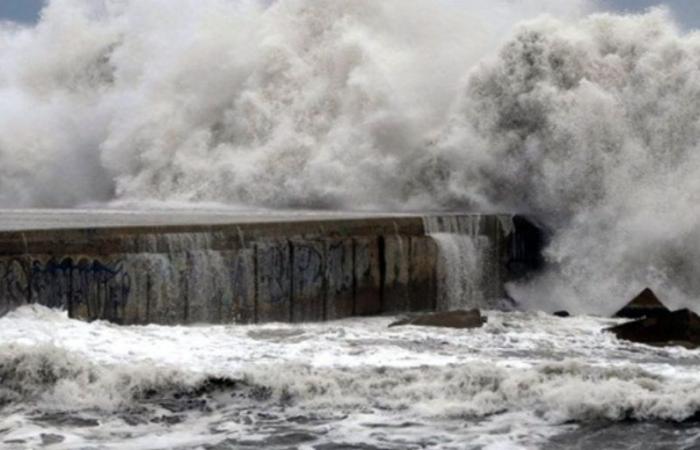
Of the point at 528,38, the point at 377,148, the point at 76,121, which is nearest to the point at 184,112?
the point at 76,121

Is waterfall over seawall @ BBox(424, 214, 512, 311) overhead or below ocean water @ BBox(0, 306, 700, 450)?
overhead

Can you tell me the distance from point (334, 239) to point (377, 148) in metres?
6.49

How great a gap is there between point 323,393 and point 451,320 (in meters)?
3.63

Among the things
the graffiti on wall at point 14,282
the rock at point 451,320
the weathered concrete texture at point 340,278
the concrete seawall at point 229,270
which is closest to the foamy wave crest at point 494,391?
the rock at point 451,320

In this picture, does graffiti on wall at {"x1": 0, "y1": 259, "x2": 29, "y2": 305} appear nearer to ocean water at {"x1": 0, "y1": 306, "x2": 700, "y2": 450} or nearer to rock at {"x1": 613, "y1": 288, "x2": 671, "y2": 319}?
ocean water at {"x1": 0, "y1": 306, "x2": 700, "y2": 450}

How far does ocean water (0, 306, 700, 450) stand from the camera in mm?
8367

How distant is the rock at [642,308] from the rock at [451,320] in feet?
7.31

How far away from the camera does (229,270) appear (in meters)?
12.9

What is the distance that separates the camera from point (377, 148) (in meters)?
20.3

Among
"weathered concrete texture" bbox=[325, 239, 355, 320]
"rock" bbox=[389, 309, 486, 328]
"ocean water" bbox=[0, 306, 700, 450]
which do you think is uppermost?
"weathered concrete texture" bbox=[325, 239, 355, 320]

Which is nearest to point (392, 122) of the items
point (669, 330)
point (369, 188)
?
point (369, 188)

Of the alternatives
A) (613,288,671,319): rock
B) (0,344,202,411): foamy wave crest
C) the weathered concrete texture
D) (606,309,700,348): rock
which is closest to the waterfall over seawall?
the weathered concrete texture

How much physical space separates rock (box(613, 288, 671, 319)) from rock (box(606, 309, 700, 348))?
218 centimetres

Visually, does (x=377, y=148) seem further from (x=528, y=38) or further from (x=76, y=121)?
(x=76, y=121)
